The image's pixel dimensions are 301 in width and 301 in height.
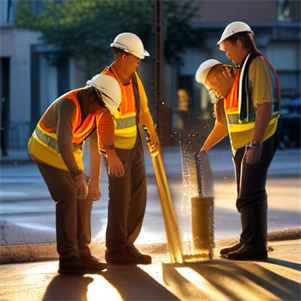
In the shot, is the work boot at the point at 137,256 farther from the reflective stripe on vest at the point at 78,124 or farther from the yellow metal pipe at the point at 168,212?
the reflective stripe on vest at the point at 78,124

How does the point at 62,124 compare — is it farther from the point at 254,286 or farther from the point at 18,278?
the point at 254,286

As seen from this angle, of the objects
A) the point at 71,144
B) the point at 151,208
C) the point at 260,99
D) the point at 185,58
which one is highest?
the point at 185,58

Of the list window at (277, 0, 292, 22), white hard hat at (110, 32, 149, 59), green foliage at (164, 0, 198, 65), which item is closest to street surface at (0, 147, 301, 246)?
white hard hat at (110, 32, 149, 59)

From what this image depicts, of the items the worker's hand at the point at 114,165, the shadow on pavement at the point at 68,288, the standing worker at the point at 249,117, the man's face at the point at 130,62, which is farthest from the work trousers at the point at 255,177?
the shadow on pavement at the point at 68,288

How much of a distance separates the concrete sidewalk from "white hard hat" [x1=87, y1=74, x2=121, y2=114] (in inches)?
47.5

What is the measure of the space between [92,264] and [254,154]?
1462 mm

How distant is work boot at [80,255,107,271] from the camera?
5.75m

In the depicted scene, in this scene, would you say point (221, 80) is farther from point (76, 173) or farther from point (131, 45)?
point (76, 173)

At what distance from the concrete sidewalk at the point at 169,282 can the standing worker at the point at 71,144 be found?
304 mm

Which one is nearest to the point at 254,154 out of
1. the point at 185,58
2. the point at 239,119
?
the point at 239,119

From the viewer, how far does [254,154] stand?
588cm

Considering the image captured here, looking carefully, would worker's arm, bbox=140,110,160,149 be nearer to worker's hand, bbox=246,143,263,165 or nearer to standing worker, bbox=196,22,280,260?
standing worker, bbox=196,22,280,260

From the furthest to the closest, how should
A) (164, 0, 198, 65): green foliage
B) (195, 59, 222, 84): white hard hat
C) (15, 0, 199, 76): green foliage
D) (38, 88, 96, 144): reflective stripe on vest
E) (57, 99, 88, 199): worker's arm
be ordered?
(164, 0, 198, 65): green foliage < (15, 0, 199, 76): green foliage < (195, 59, 222, 84): white hard hat < (38, 88, 96, 144): reflective stripe on vest < (57, 99, 88, 199): worker's arm

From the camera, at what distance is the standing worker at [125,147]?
593 centimetres
